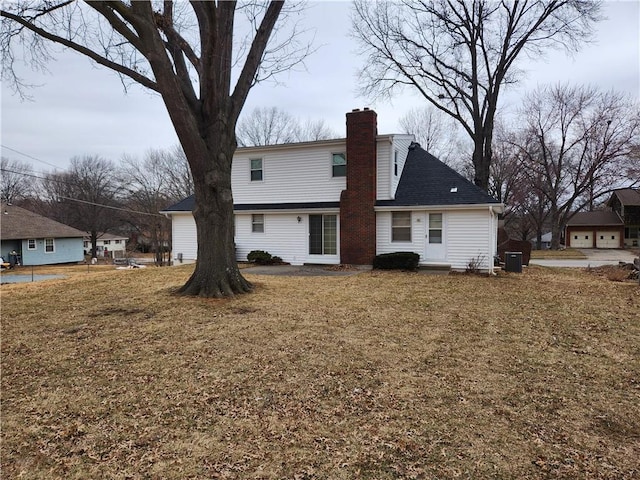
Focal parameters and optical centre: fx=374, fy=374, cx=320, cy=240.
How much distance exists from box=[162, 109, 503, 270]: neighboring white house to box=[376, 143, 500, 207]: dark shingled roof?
4 cm

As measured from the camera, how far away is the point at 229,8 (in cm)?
808

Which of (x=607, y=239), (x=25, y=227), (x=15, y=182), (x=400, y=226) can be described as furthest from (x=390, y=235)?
(x=15, y=182)

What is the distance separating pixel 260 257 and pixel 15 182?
4325 centimetres

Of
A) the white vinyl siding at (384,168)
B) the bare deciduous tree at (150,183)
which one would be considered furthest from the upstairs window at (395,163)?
the bare deciduous tree at (150,183)

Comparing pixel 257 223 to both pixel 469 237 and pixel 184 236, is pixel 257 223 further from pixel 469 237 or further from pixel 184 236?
pixel 469 237

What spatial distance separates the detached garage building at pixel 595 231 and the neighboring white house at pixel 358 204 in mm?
31052

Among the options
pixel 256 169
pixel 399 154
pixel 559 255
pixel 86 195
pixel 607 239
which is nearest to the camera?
pixel 399 154

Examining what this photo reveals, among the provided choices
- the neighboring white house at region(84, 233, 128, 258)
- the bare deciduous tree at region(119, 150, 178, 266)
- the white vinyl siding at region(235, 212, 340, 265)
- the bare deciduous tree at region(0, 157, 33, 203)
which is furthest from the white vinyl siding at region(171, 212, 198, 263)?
the bare deciduous tree at region(0, 157, 33, 203)

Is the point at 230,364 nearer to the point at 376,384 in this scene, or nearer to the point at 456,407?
the point at 376,384

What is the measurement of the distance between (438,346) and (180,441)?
346cm

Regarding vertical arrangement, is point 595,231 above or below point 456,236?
above

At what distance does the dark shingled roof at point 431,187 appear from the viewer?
509 inches

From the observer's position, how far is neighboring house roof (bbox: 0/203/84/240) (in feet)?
91.2

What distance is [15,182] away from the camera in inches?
1692
